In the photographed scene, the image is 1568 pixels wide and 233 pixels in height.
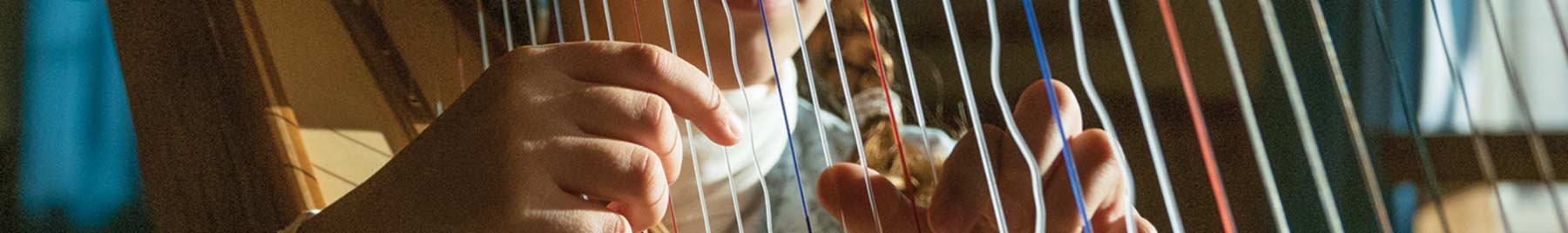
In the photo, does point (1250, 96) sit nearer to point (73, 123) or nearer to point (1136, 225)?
point (1136, 225)

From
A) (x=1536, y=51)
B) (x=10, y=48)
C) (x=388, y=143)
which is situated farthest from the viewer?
(x=10, y=48)

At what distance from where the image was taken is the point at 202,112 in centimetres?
64

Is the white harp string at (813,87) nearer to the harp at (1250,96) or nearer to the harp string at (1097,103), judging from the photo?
the harp at (1250,96)

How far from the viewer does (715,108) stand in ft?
1.51

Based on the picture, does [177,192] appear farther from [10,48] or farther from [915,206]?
[10,48]

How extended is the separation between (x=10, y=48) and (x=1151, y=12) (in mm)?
1334

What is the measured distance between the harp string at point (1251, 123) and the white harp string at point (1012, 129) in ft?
0.17

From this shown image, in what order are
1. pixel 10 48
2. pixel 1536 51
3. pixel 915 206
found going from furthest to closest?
pixel 10 48, pixel 915 206, pixel 1536 51

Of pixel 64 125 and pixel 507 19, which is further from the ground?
pixel 507 19

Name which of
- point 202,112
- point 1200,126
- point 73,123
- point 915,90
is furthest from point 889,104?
point 73,123

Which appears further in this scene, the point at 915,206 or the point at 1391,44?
the point at 915,206

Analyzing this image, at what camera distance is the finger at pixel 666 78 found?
0.46 metres

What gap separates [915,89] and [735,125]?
0.34 ft

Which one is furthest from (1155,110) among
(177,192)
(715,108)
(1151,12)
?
(177,192)
